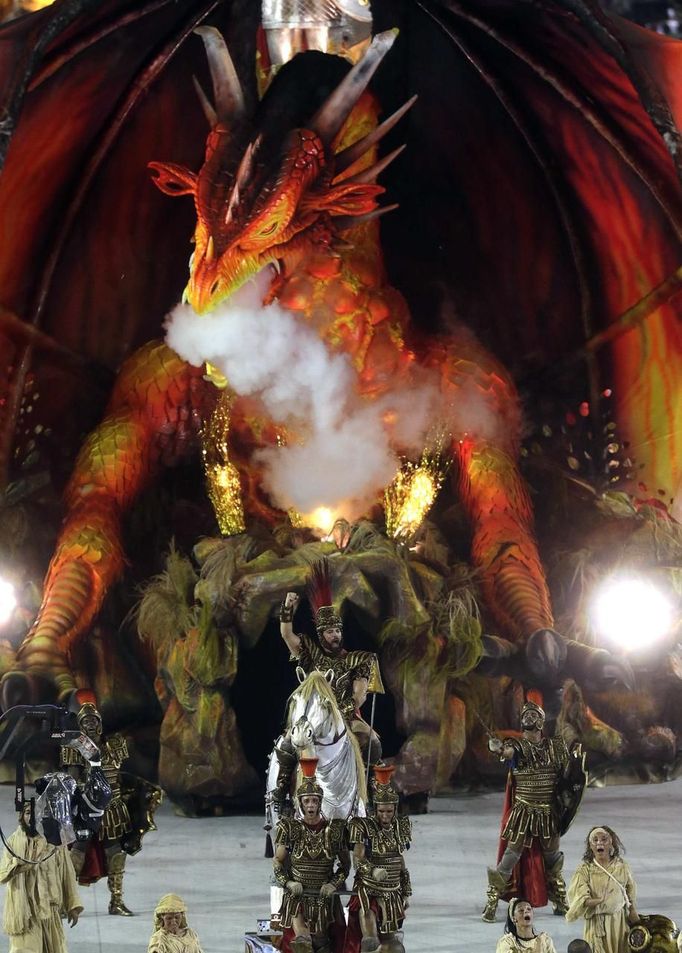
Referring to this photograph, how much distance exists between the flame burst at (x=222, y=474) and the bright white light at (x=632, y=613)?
3034mm

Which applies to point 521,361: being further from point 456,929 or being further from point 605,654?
point 456,929

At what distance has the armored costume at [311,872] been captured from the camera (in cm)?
1354

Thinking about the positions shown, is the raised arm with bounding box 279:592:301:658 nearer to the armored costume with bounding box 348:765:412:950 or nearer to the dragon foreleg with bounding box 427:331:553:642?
the armored costume with bounding box 348:765:412:950

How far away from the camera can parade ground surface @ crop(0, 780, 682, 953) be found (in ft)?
48.2

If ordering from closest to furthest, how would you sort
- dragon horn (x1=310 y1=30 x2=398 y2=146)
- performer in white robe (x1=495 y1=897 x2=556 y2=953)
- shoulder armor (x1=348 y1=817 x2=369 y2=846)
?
performer in white robe (x1=495 y1=897 x2=556 y2=953) < shoulder armor (x1=348 y1=817 x2=369 y2=846) < dragon horn (x1=310 y1=30 x2=398 y2=146)

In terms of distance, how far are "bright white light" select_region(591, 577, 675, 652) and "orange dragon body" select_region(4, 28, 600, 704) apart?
53 cm

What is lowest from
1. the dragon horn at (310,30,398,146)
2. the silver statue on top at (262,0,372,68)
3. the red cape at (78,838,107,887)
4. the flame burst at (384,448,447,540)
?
the red cape at (78,838,107,887)

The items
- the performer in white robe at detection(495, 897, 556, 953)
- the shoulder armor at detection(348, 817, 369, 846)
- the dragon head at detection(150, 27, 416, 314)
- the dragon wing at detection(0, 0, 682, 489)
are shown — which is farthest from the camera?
the dragon wing at detection(0, 0, 682, 489)

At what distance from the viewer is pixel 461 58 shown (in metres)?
20.4

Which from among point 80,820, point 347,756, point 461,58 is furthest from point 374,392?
point 80,820

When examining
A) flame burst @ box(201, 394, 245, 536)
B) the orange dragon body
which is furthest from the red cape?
flame burst @ box(201, 394, 245, 536)

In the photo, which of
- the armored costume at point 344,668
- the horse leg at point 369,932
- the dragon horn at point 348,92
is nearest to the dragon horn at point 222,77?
the dragon horn at point 348,92

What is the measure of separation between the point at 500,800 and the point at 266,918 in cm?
437

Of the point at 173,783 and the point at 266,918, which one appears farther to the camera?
the point at 173,783
